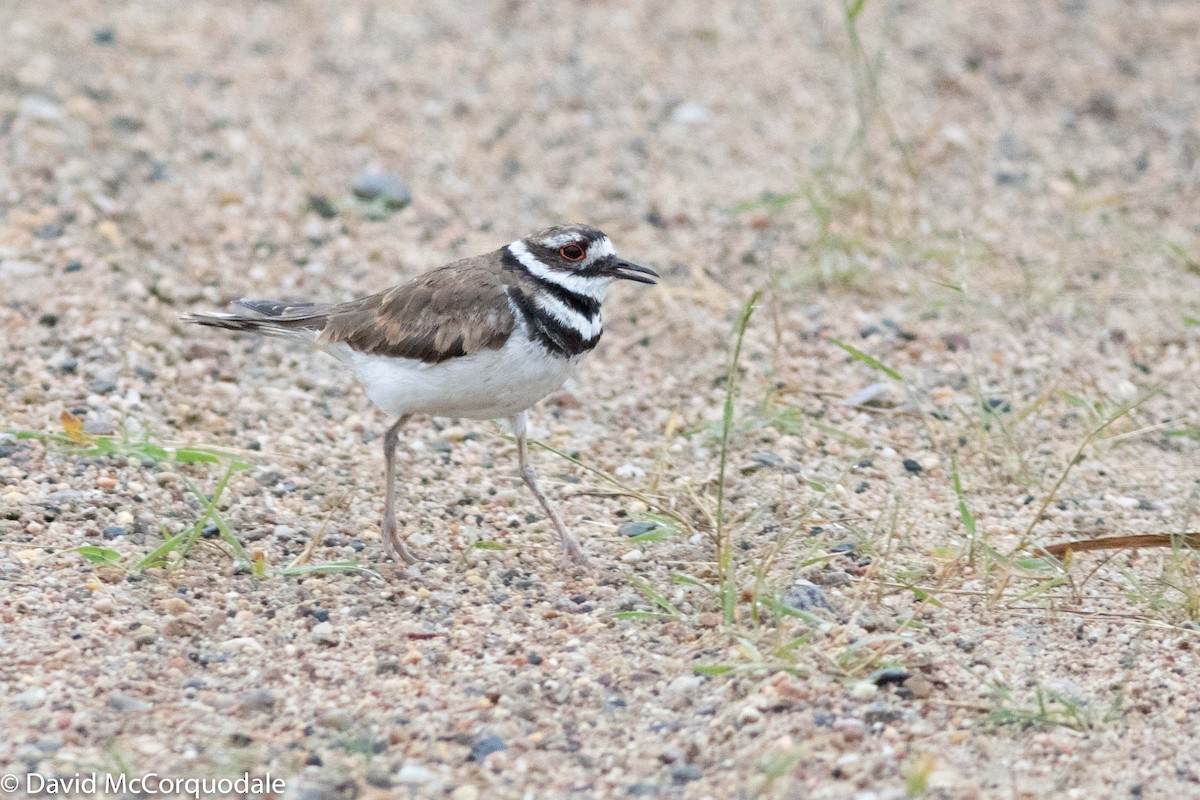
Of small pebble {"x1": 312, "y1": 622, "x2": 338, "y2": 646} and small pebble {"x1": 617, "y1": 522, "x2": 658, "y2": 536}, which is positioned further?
small pebble {"x1": 617, "y1": 522, "x2": 658, "y2": 536}

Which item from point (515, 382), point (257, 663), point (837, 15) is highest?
point (837, 15)

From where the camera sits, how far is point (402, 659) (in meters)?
4.34

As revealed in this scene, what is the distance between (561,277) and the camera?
511cm

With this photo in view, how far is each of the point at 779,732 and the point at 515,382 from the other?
5.02 ft

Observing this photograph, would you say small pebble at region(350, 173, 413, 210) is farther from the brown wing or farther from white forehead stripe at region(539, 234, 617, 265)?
white forehead stripe at region(539, 234, 617, 265)

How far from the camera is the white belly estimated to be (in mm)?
4828

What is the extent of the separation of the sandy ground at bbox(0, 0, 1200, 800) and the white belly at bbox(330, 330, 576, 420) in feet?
1.64

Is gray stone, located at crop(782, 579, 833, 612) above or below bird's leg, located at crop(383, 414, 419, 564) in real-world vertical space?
above

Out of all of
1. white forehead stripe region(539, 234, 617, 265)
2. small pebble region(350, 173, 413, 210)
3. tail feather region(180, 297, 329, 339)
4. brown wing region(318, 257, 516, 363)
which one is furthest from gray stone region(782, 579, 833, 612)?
small pebble region(350, 173, 413, 210)

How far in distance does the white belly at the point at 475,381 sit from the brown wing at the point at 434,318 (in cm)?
4

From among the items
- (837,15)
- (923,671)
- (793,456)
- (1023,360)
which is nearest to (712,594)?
(923,671)

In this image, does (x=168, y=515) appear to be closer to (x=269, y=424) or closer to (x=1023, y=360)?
(x=269, y=424)

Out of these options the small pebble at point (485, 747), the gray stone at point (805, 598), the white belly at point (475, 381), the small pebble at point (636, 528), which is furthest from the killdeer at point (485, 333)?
the small pebble at point (485, 747)

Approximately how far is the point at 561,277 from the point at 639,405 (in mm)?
1389
